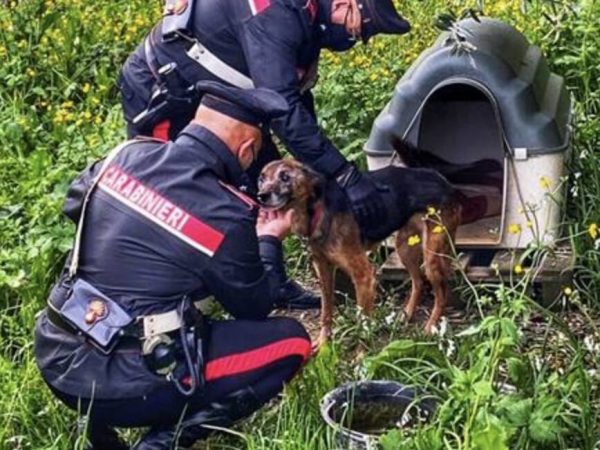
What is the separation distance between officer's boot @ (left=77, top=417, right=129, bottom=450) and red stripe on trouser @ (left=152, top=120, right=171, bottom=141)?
4.88 ft

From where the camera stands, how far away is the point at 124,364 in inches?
178

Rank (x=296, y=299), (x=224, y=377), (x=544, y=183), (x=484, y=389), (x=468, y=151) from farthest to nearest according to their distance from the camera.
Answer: (x=468, y=151) < (x=296, y=299) < (x=544, y=183) < (x=224, y=377) < (x=484, y=389)

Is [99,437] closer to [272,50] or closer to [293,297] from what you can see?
[272,50]

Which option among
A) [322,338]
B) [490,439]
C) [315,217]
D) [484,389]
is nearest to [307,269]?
[322,338]

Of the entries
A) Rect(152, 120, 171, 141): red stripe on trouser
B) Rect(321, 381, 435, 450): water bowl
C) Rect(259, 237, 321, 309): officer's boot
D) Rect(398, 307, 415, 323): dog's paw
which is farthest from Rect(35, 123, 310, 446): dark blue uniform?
Rect(259, 237, 321, 309): officer's boot

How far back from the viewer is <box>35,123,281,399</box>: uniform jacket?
14.5 ft

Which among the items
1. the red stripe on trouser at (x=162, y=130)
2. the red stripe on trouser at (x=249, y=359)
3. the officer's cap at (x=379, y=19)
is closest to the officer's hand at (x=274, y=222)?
the red stripe on trouser at (x=162, y=130)

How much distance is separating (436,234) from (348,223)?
41 centimetres

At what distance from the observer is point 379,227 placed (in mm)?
5863

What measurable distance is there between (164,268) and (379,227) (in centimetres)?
163

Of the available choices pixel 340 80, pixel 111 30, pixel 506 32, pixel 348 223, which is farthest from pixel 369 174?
pixel 111 30

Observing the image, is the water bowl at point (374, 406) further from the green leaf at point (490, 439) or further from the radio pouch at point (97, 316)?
the radio pouch at point (97, 316)

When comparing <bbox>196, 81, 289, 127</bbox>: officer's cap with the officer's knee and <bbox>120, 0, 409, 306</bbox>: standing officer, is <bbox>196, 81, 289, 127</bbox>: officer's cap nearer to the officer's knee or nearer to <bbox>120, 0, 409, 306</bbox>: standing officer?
<bbox>120, 0, 409, 306</bbox>: standing officer

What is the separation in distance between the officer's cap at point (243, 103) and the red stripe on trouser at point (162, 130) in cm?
126
